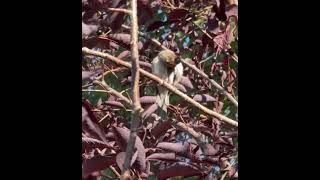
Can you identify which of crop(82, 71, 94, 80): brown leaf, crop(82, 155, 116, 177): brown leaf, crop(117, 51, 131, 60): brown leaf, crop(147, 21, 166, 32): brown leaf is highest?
crop(147, 21, 166, 32): brown leaf

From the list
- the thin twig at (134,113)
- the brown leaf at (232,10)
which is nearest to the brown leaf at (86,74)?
the thin twig at (134,113)

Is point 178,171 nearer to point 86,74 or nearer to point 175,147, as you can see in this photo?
point 175,147

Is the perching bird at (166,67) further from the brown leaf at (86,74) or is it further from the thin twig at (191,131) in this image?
the brown leaf at (86,74)

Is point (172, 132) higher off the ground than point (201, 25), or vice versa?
point (201, 25)

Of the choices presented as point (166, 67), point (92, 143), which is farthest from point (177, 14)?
point (92, 143)

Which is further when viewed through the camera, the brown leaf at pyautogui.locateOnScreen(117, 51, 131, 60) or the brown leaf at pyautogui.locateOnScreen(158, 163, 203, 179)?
the brown leaf at pyautogui.locateOnScreen(117, 51, 131, 60)

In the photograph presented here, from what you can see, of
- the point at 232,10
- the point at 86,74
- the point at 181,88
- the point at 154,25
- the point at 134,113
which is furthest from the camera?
the point at 181,88

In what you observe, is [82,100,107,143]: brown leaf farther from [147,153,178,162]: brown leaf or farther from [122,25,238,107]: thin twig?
[122,25,238,107]: thin twig

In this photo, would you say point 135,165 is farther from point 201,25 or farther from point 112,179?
point 201,25

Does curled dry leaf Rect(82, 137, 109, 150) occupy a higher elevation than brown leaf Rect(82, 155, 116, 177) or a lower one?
higher

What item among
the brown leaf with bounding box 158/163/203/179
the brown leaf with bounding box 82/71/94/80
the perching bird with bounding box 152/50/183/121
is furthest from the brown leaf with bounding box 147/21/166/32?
the brown leaf with bounding box 158/163/203/179
